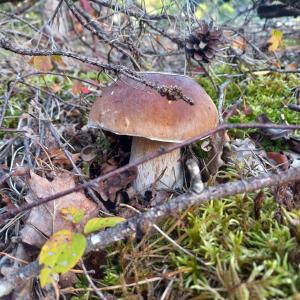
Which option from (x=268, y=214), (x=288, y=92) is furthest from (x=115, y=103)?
(x=288, y=92)

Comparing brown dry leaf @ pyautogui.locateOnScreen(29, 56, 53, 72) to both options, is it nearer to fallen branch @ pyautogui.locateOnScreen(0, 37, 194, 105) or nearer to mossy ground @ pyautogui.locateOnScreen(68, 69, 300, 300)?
fallen branch @ pyautogui.locateOnScreen(0, 37, 194, 105)

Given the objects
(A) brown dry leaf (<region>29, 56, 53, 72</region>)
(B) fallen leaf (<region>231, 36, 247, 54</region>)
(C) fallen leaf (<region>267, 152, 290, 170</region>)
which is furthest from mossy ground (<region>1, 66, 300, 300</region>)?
(B) fallen leaf (<region>231, 36, 247, 54</region>)

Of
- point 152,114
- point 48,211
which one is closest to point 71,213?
point 48,211

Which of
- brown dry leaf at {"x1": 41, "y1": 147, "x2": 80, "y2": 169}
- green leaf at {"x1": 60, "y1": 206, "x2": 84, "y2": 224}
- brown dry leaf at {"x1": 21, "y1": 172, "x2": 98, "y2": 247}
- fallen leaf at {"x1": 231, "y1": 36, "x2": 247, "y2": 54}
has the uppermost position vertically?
fallen leaf at {"x1": 231, "y1": 36, "x2": 247, "y2": 54}

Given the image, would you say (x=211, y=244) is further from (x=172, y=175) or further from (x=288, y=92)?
(x=288, y=92)

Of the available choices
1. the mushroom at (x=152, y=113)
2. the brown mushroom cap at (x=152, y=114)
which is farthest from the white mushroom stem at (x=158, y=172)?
the brown mushroom cap at (x=152, y=114)
